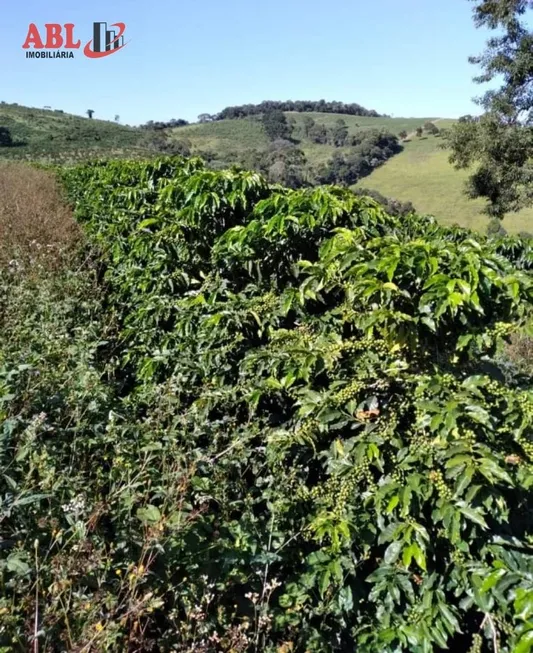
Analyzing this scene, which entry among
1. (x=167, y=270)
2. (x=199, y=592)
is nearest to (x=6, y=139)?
(x=167, y=270)

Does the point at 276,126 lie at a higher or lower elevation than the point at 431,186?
higher

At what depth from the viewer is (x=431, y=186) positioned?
47.5 meters

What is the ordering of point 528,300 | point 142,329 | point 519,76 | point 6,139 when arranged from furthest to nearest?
point 6,139 → point 519,76 → point 142,329 → point 528,300

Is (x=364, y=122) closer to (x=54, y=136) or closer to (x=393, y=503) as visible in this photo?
(x=54, y=136)

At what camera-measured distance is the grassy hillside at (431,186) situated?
39.0 metres

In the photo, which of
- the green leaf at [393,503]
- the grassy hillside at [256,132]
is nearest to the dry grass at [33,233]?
the green leaf at [393,503]

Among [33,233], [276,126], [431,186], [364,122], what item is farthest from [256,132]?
[33,233]

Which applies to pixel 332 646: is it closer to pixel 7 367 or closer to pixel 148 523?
pixel 148 523

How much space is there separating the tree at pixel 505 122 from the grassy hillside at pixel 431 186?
16.9 metres

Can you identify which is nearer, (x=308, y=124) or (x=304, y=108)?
(x=308, y=124)

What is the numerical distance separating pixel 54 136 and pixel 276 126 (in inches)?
1217

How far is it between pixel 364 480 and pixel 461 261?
1.04 metres

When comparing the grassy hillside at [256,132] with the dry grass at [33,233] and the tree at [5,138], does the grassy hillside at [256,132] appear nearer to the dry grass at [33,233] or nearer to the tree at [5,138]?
the tree at [5,138]

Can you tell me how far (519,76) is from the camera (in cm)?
1922
